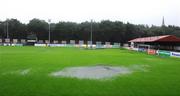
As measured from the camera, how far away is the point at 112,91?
10.5 meters

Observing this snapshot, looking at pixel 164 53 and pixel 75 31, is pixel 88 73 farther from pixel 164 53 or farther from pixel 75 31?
pixel 75 31

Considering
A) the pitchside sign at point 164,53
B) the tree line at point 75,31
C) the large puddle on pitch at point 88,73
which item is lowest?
the large puddle on pitch at point 88,73

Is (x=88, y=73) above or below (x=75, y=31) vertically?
below

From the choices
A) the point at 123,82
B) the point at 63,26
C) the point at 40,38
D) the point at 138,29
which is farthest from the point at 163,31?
the point at 123,82

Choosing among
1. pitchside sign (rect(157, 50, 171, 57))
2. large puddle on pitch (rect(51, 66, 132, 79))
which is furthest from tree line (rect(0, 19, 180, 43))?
large puddle on pitch (rect(51, 66, 132, 79))

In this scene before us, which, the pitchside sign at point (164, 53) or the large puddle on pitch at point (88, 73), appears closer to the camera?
the large puddle on pitch at point (88, 73)

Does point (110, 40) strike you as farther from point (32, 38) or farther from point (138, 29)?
point (32, 38)

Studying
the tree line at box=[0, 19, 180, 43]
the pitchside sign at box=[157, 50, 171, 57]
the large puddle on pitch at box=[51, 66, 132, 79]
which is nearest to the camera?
the large puddle on pitch at box=[51, 66, 132, 79]

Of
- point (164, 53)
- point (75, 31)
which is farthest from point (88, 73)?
point (75, 31)

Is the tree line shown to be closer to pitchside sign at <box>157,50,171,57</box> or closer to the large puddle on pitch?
pitchside sign at <box>157,50,171,57</box>

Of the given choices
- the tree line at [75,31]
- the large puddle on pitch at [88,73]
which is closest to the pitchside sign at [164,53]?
the large puddle on pitch at [88,73]

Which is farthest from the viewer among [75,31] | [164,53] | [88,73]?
[75,31]

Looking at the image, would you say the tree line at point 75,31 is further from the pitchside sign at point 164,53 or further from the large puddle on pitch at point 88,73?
the large puddle on pitch at point 88,73

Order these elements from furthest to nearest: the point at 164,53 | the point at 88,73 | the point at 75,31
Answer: the point at 75,31 → the point at 164,53 → the point at 88,73
